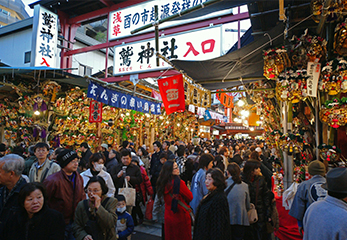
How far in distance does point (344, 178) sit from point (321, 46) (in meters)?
2.89

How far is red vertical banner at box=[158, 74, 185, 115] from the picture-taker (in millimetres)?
6598

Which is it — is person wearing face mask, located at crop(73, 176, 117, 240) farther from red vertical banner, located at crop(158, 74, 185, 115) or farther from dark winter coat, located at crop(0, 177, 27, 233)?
red vertical banner, located at crop(158, 74, 185, 115)

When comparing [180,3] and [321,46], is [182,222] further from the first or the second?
[180,3]

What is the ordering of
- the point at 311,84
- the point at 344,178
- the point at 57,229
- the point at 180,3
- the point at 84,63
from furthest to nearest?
the point at 84,63 → the point at 180,3 → the point at 311,84 → the point at 57,229 → the point at 344,178

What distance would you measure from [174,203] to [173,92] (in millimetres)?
3834

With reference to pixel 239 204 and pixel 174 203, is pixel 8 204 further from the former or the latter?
pixel 239 204

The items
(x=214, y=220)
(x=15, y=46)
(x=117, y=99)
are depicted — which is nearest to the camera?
(x=214, y=220)

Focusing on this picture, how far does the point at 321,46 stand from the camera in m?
4.05

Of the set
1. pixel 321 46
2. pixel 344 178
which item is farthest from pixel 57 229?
pixel 321 46

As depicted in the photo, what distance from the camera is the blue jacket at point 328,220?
1965 mm

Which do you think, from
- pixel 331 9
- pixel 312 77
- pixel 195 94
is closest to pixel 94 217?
pixel 312 77

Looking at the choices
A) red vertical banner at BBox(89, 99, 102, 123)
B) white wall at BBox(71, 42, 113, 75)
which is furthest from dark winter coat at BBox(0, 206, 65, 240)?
white wall at BBox(71, 42, 113, 75)

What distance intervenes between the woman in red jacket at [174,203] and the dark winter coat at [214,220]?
0.68 metres

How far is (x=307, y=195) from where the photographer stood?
11.3 feet
